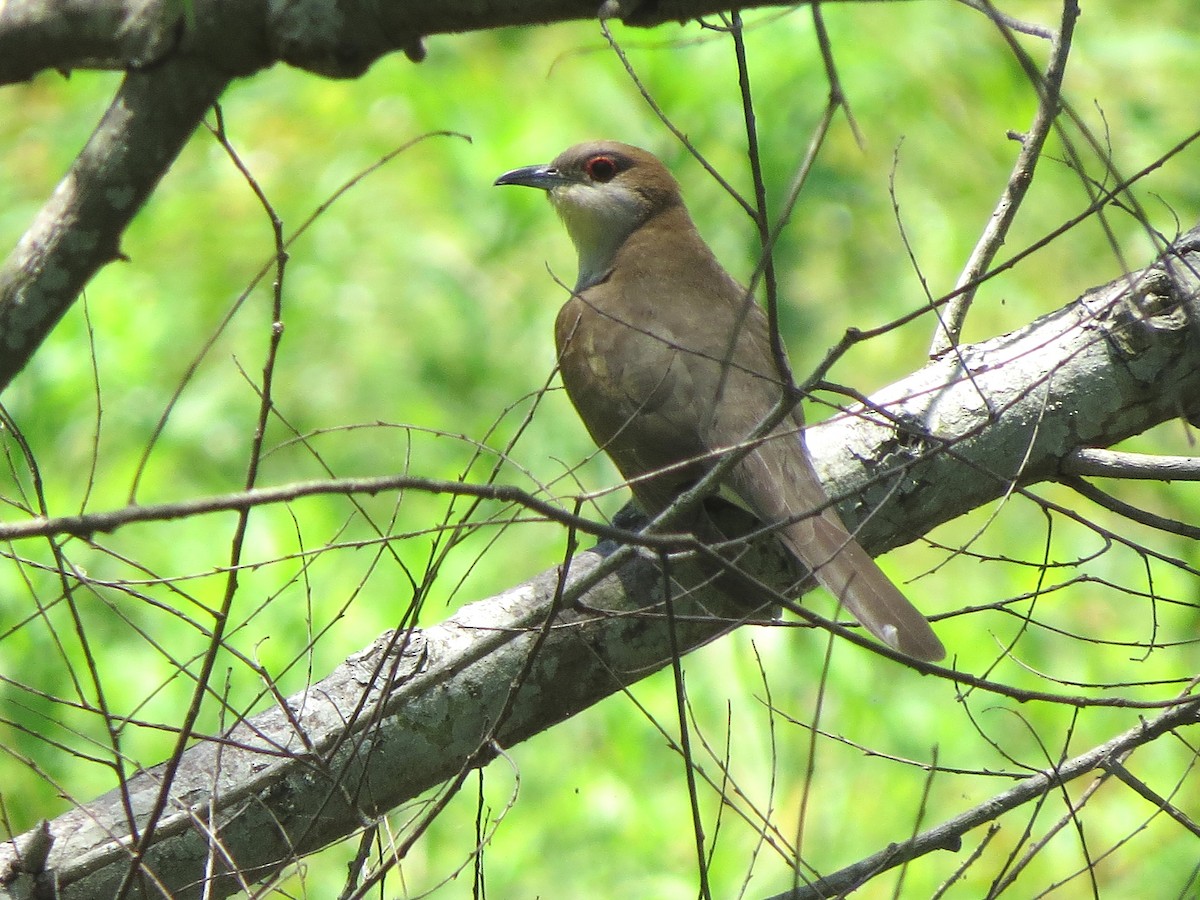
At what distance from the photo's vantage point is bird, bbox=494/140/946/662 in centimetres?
319

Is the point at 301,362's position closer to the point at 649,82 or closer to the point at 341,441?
the point at 341,441

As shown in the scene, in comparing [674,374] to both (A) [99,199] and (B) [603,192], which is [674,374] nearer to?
(B) [603,192]

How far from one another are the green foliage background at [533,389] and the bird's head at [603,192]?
0.60 m

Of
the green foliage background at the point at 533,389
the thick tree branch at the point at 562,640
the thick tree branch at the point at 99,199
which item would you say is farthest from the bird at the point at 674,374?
the thick tree branch at the point at 99,199

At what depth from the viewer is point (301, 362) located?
5836mm

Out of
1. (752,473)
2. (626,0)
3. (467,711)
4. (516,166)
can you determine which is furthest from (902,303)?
(626,0)

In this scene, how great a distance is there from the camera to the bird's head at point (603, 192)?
16.1 ft

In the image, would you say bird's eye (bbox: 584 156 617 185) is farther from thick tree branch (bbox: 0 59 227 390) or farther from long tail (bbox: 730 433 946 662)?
thick tree branch (bbox: 0 59 227 390)

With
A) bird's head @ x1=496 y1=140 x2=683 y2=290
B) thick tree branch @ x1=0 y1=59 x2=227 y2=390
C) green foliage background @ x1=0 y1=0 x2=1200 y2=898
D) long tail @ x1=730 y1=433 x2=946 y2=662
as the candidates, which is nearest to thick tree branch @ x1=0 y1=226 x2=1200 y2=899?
long tail @ x1=730 y1=433 x2=946 y2=662

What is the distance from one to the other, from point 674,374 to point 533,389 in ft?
7.24

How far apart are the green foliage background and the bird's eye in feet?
1.90

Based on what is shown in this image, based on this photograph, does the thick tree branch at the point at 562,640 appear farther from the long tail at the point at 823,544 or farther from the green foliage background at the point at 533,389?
the green foliage background at the point at 533,389

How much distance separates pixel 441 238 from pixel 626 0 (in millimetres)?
5222

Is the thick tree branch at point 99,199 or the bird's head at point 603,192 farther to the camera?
the bird's head at point 603,192
